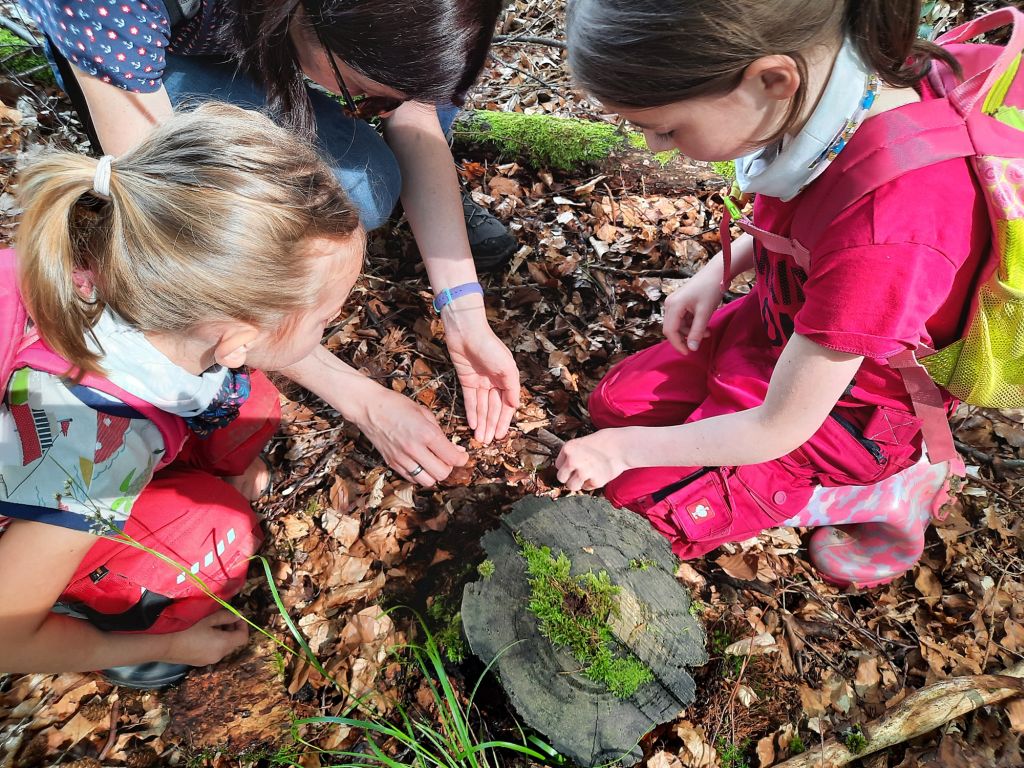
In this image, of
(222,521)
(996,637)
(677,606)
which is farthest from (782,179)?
(222,521)

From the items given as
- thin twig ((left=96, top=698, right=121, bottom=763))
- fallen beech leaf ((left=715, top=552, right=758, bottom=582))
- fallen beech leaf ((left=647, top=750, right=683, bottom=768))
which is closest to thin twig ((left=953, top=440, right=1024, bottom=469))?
fallen beech leaf ((left=715, top=552, right=758, bottom=582))

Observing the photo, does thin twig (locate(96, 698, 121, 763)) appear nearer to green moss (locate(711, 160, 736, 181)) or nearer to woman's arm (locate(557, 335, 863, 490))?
woman's arm (locate(557, 335, 863, 490))

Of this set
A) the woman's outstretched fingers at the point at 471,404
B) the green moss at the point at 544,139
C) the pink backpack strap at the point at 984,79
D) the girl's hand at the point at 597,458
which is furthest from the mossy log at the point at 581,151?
the pink backpack strap at the point at 984,79

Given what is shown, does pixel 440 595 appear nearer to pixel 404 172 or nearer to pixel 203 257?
pixel 203 257

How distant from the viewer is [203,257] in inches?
62.7

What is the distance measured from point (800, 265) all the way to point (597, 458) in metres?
0.91

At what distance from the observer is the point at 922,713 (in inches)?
82.5

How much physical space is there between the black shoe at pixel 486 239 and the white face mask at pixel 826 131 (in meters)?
1.90

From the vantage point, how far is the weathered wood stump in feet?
5.98

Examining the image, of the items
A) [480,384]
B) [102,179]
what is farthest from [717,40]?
[480,384]

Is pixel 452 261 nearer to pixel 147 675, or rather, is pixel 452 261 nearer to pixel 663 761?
pixel 147 675

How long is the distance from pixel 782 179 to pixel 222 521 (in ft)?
7.19

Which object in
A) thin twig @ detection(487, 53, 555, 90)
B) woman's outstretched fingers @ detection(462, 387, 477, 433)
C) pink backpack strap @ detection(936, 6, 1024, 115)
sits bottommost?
woman's outstretched fingers @ detection(462, 387, 477, 433)

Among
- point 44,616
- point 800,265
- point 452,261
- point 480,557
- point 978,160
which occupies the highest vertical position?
point 978,160
